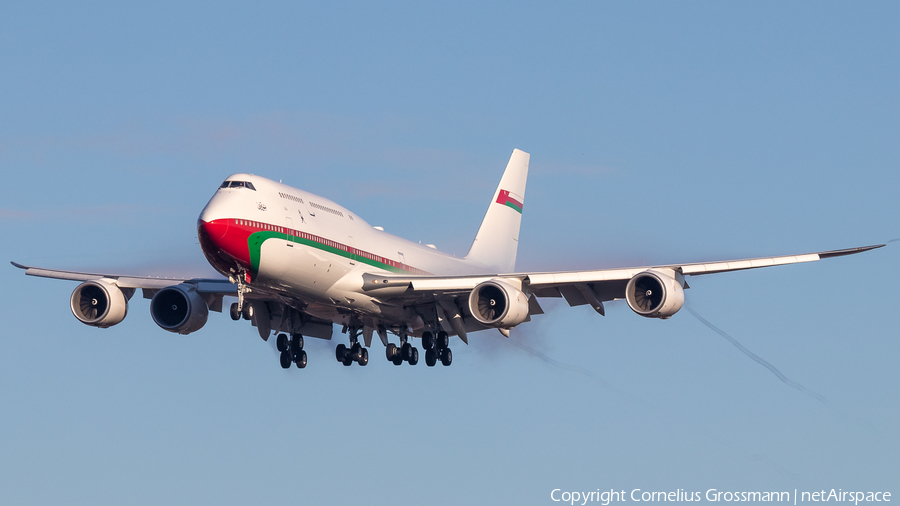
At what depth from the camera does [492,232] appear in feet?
213

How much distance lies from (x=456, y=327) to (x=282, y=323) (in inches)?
301

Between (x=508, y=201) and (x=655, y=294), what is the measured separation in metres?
24.4

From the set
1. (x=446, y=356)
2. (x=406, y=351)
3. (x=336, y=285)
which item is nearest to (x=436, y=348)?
(x=446, y=356)

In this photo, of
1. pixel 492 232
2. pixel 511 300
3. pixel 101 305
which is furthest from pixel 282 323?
pixel 492 232

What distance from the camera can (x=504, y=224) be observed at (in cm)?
6625

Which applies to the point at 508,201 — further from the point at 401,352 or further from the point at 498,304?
the point at 498,304

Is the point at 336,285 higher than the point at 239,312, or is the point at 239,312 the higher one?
the point at 336,285

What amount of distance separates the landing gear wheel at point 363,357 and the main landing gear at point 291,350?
244cm

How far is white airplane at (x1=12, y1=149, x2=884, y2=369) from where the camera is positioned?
42250 millimetres

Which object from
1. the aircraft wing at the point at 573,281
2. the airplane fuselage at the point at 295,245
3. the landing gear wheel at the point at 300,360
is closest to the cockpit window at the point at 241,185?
the airplane fuselage at the point at 295,245

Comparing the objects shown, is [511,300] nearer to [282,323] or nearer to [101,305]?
[282,323]

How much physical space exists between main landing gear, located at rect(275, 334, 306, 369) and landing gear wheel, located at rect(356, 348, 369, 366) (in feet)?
8.00

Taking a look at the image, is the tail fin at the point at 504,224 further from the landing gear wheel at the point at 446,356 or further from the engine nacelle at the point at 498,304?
the engine nacelle at the point at 498,304

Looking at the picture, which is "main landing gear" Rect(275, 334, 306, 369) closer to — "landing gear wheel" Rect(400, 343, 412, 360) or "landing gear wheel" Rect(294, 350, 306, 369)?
"landing gear wheel" Rect(294, 350, 306, 369)
